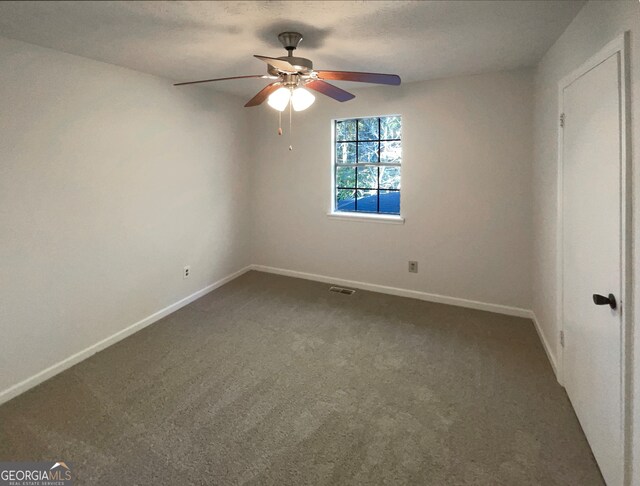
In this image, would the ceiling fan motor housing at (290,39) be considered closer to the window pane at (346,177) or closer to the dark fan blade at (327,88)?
the dark fan blade at (327,88)

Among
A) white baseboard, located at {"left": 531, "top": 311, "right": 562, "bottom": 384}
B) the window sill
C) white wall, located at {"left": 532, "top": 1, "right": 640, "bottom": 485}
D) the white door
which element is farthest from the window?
the white door

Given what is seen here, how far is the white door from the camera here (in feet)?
4.99

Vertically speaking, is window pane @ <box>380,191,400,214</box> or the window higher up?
the window

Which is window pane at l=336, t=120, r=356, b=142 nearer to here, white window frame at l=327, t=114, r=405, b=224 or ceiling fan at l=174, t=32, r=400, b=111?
white window frame at l=327, t=114, r=405, b=224

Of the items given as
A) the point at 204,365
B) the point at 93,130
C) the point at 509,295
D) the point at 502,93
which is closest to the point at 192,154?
the point at 93,130

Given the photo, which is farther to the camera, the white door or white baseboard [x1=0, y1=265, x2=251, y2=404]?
white baseboard [x1=0, y1=265, x2=251, y2=404]

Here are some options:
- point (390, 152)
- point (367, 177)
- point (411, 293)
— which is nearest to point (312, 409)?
point (411, 293)

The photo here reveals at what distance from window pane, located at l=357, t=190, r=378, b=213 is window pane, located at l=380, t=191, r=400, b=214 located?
8cm

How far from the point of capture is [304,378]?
8.19 feet

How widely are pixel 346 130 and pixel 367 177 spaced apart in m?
0.62

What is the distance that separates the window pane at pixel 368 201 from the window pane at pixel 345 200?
0.26 ft

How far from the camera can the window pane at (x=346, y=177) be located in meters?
4.26

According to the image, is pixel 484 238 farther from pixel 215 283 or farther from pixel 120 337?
pixel 120 337

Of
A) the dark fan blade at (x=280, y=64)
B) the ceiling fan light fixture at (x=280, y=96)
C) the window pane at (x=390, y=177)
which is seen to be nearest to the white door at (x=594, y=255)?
the dark fan blade at (x=280, y=64)
